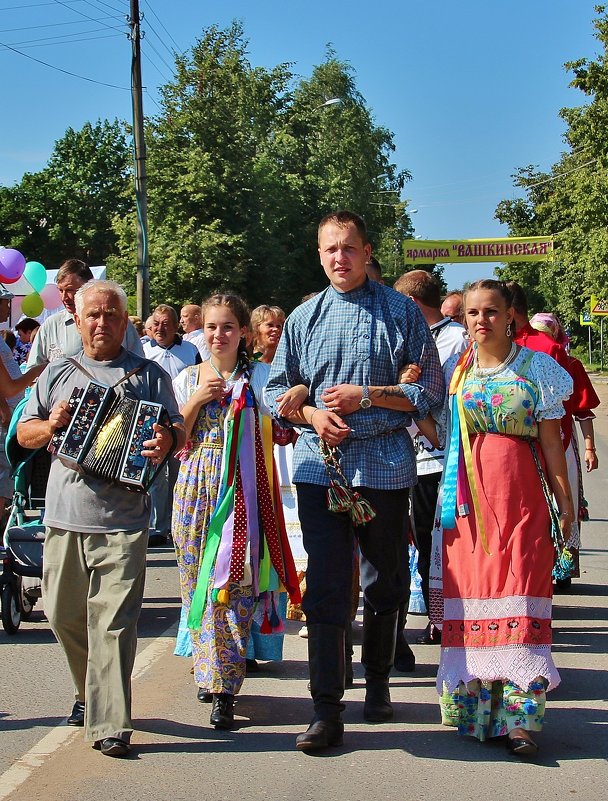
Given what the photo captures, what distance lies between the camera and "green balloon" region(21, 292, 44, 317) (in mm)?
19297

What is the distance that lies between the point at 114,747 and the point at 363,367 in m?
1.86

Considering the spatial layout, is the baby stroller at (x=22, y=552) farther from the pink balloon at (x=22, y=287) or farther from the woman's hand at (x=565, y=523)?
the pink balloon at (x=22, y=287)

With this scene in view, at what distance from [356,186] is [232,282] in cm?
1904

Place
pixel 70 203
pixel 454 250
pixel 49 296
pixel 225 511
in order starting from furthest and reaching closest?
pixel 70 203, pixel 454 250, pixel 49 296, pixel 225 511

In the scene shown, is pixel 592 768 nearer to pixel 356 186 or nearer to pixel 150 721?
pixel 150 721

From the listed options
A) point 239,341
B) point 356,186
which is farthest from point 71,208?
point 239,341

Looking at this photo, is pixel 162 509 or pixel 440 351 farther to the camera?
pixel 162 509

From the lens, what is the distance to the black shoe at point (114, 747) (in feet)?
15.5

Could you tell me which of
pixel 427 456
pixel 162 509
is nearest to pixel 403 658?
pixel 427 456

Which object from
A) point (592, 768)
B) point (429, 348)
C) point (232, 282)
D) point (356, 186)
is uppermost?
point (356, 186)

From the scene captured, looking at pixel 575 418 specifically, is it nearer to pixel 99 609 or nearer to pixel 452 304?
pixel 452 304

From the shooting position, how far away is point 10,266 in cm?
1823

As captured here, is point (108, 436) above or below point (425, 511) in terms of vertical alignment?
above

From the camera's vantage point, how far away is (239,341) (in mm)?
5875
